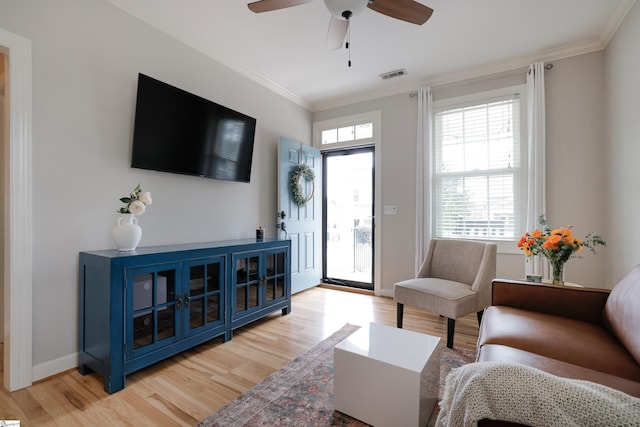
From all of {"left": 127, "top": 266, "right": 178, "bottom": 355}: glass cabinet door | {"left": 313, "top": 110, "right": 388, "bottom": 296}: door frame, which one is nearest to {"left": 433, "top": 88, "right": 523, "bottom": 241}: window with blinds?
{"left": 313, "top": 110, "right": 388, "bottom": 296}: door frame

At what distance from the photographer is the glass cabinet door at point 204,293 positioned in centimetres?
221

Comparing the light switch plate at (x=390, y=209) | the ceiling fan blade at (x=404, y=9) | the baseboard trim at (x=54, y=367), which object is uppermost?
the ceiling fan blade at (x=404, y=9)

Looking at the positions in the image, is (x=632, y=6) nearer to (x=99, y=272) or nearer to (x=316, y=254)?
(x=316, y=254)

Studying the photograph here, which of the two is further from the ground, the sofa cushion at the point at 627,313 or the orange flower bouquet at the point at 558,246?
the orange flower bouquet at the point at 558,246

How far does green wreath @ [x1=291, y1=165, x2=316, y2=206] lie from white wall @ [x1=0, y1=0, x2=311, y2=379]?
132 centimetres

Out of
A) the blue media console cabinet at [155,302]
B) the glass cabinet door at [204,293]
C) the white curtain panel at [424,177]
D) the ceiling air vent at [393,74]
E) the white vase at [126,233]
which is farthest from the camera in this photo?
the white curtain panel at [424,177]

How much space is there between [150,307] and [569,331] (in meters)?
2.47

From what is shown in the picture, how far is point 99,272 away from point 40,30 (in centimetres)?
159

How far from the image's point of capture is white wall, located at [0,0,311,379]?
186cm

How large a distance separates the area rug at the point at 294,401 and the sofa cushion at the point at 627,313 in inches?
35.5

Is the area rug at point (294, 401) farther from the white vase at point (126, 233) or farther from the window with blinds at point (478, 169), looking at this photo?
the window with blinds at point (478, 169)

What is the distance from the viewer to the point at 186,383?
6.09 ft

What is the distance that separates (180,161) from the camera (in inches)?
101

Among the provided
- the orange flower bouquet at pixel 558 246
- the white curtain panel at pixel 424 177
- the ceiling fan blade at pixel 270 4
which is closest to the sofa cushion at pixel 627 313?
the orange flower bouquet at pixel 558 246
